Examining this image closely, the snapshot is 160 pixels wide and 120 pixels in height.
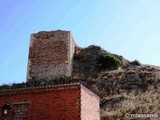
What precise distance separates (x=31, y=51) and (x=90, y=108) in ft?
70.2

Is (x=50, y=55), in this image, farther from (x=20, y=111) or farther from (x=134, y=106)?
(x=20, y=111)

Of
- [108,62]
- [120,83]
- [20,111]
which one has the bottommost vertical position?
[20,111]

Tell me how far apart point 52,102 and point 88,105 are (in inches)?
67.3

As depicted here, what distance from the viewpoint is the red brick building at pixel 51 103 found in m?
13.6

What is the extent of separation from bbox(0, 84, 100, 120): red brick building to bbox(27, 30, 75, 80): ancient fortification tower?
18339 mm

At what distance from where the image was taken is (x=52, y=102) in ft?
45.5

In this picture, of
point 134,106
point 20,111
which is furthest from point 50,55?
point 20,111

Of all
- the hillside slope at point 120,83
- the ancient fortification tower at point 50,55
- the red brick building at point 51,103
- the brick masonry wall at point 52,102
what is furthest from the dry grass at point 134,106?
the ancient fortification tower at point 50,55

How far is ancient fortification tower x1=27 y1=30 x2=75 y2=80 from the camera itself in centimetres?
3334

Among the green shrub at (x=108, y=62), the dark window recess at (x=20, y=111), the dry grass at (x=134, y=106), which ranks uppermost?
the green shrub at (x=108, y=62)

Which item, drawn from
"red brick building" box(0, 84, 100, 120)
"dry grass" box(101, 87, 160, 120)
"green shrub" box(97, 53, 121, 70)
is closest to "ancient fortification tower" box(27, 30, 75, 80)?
"green shrub" box(97, 53, 121, 70)

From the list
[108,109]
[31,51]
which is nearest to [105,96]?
[108,109]

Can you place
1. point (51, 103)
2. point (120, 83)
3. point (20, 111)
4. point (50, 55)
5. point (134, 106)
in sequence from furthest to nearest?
point (50, 55), point (120, 83), point (134, 106), point (20, 111), point (51, 103)

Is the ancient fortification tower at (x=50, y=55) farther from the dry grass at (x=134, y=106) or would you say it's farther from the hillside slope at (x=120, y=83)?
the dry grass at (x=134, y=106)
